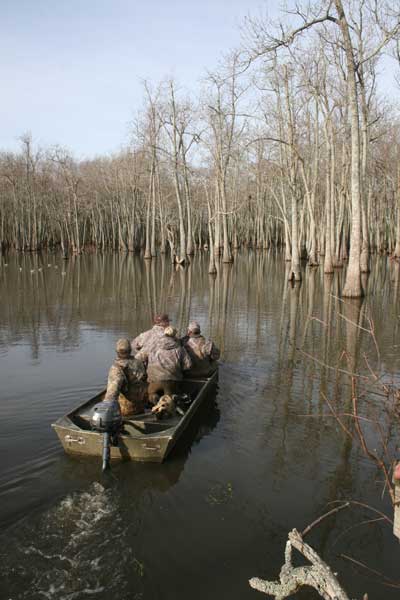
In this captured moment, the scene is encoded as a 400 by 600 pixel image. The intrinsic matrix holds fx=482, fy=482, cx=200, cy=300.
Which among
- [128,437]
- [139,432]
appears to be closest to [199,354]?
[139,432]

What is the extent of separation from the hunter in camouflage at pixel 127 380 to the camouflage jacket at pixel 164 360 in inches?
30.0

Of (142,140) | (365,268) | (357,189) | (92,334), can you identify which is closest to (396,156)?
(365,268)

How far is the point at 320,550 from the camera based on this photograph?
186 inches

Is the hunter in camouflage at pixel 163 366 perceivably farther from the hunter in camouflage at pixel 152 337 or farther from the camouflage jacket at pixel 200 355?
the camouflage jacket at pixel 200 355

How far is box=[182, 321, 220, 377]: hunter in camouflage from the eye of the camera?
9.30 metres

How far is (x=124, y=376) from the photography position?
7031mm

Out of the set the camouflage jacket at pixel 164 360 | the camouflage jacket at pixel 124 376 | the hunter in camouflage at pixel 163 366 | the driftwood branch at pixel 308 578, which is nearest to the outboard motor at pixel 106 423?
the camouflage jacket at pixel 124 376

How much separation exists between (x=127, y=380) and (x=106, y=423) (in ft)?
3.85

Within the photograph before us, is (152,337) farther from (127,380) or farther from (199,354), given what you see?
(127,380)

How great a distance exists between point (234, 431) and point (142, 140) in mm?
38482

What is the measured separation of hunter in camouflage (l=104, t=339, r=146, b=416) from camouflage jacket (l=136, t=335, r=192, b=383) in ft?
2.50

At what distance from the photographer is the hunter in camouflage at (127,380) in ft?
22.7

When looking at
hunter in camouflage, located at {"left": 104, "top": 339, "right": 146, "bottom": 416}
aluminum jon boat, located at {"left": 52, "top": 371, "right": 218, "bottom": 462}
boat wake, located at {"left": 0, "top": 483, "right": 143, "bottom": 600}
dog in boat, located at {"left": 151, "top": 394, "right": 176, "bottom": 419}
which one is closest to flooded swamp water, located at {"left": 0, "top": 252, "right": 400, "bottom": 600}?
boat wake, located at {"left": 0, "top": 483, "right": 143, "bottom": 600}

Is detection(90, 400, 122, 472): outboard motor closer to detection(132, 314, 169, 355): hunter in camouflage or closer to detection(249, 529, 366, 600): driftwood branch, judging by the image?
detection(132, 314, 169, 355): hunter in camouflage
